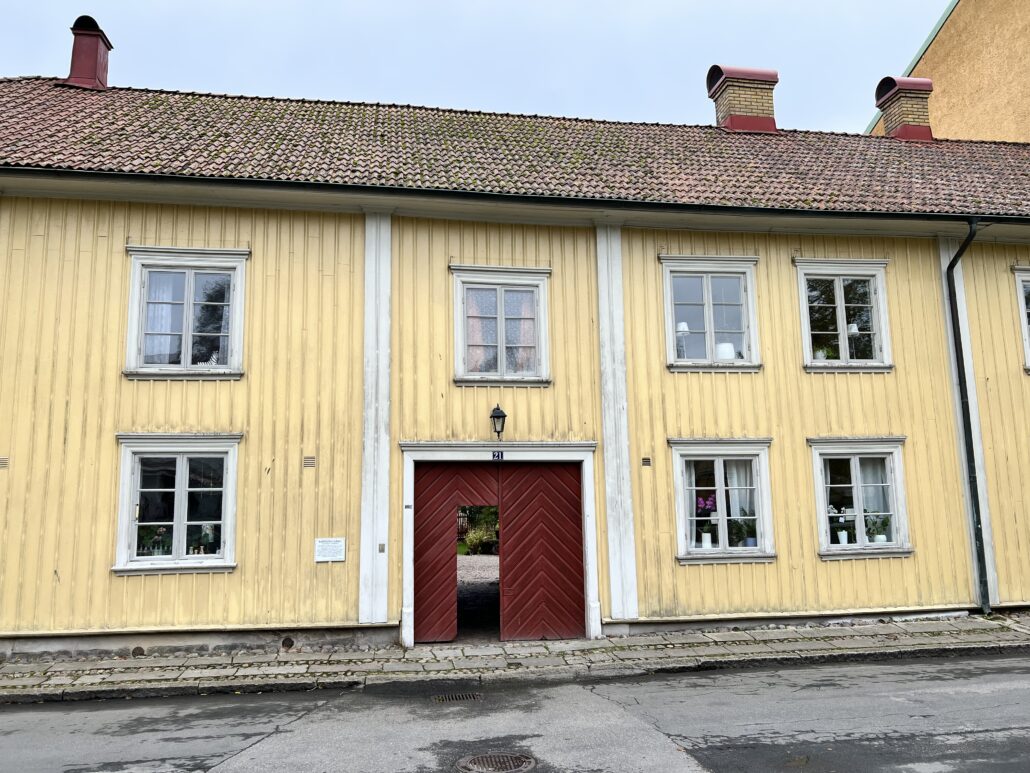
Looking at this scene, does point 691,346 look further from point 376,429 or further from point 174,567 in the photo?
point 174,567

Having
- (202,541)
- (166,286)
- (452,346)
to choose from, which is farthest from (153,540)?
(452,346)

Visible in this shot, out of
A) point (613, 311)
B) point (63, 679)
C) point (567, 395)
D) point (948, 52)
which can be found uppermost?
point (948, 52)

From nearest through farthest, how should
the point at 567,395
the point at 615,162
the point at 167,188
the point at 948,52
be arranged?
the point at 167,188 → the point at 567,395 → the point at 615,162 → the point at 948,52

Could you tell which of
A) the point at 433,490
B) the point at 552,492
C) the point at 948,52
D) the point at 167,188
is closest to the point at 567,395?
the point at 552,492

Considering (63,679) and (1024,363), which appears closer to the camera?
(63,679)

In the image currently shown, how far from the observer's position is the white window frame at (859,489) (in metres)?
11.0

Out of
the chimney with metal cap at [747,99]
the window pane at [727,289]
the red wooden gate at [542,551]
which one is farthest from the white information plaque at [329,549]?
the chimney with metal cap at [747,99]

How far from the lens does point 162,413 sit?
9969mm

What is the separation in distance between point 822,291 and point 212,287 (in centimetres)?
854

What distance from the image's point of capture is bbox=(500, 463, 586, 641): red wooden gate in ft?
34.8

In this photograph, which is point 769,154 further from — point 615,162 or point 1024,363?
point 1024,363

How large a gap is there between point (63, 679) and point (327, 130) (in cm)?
857

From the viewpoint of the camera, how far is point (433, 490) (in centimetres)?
1062

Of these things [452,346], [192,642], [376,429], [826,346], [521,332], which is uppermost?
[521,332]
